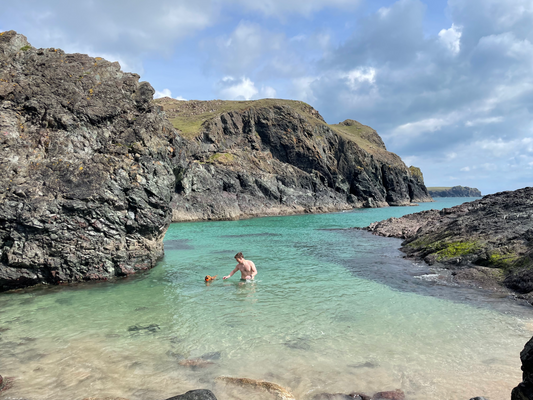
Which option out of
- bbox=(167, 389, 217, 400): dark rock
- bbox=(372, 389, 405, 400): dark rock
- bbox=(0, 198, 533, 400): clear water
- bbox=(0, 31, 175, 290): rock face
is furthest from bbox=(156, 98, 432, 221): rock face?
bbox=(372, 389, 405, 400): dark rock

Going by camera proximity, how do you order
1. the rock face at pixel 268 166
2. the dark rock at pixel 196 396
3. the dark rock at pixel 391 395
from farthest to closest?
1. the rock face at pixel 268 166
2. the dark rock at pixel 391 395
3. the dark rock at pixel 196 396

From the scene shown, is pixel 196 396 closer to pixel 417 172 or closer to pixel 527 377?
pixel 527 377

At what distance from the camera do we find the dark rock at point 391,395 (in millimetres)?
5031

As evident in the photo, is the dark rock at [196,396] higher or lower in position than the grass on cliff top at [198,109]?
lower

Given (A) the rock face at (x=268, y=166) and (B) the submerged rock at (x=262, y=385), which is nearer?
(B) the submerged rock at (x=262, y=385)

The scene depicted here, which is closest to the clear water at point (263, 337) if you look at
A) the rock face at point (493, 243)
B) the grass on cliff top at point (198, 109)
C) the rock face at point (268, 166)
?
the rock face at point (493, 243)

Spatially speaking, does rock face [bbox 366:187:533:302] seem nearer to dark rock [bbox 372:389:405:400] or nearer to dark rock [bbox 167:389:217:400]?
dark rock [bbox 372:389:405:400]

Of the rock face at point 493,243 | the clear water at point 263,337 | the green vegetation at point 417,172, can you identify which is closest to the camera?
the clear water at point 263,337

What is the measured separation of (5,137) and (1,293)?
5476 mm

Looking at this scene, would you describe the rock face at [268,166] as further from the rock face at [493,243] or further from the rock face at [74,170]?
the rock face at [493,243]

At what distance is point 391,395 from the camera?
5105mm

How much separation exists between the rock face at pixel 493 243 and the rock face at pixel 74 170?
1359 centimetres

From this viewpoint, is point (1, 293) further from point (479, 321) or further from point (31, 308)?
point (479, 321)

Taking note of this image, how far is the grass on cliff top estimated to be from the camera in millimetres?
76562
